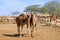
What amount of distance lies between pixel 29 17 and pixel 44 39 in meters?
2.35

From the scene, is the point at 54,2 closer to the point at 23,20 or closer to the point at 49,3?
the point at 49,3

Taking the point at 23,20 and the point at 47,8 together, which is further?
the point at 47,8

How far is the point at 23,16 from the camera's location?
16.3m

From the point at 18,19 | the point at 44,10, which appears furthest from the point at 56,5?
the point at 18,19

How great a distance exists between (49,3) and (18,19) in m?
69.8

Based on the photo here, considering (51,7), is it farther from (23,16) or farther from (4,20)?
(23,16)

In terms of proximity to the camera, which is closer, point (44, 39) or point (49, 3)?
point (44, 39)

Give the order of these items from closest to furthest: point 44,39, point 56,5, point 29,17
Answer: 1. point 44,39
2. point 29,17
3. point 56,5

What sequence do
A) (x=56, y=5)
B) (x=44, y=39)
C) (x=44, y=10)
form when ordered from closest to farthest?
(x=44, y=39) < (x=56, y=5) < (x=44, y=10)

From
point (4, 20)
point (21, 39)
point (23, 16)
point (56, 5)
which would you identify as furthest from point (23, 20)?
point (56, 5)

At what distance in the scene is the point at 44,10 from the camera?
3391 inches

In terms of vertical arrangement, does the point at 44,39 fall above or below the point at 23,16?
below

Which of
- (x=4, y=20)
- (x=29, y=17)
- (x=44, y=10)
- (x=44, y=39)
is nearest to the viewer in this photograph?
(x=44, y=39)

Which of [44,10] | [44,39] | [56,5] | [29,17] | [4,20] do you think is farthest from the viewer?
[44,10]
